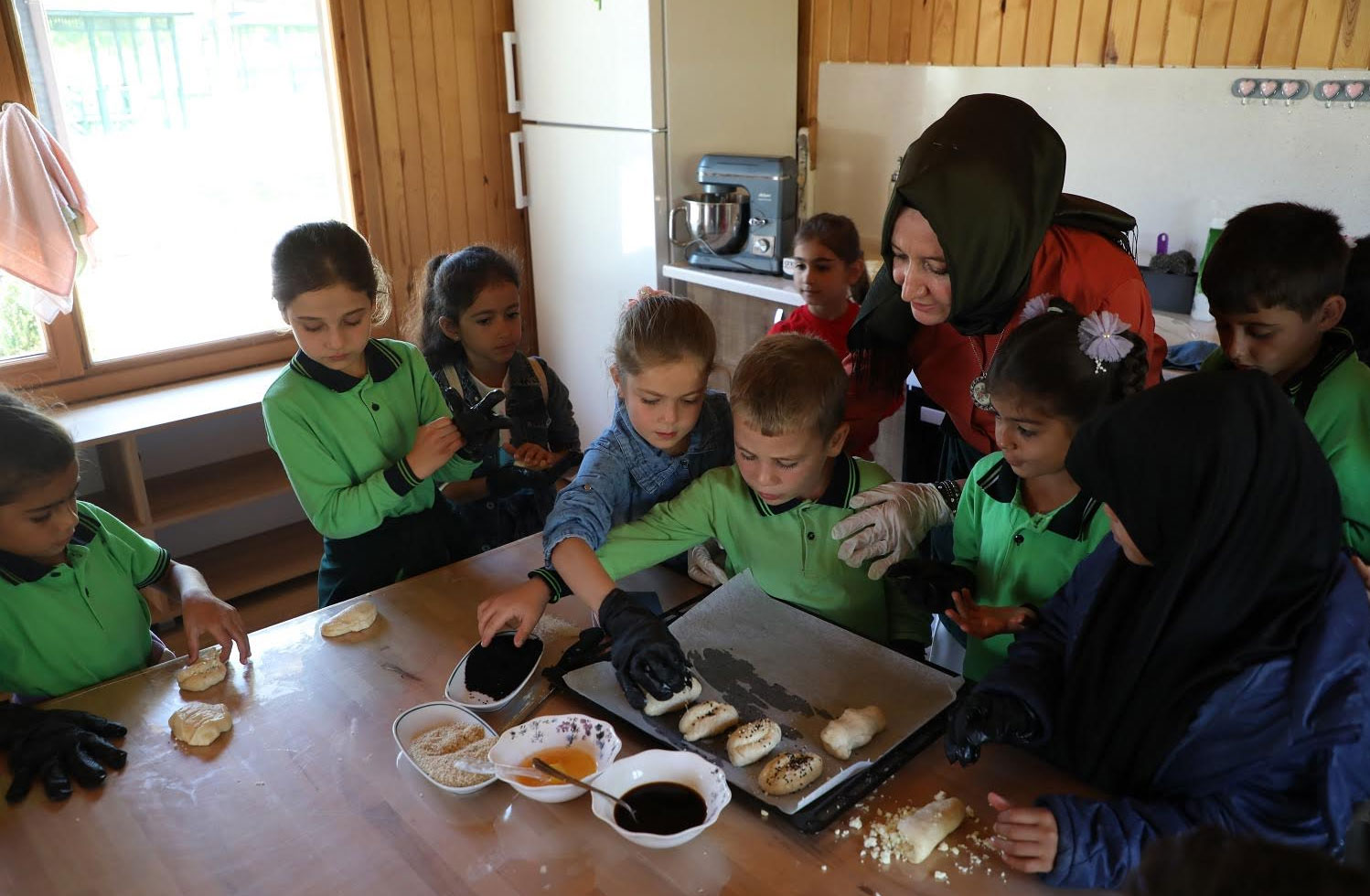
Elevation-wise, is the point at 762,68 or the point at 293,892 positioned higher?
the point at 762,68

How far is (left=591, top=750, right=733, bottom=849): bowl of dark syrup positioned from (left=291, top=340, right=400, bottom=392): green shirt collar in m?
0.97

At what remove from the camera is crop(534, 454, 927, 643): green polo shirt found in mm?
1565

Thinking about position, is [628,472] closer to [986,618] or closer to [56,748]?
[986,618]

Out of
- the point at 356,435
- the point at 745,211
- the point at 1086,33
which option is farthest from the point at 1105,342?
the point at 745,211

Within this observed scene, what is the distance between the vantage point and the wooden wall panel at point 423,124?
3504 millimetres

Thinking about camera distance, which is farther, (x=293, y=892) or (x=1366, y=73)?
(x=1366, y=73)

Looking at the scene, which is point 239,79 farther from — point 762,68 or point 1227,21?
point 1227,21

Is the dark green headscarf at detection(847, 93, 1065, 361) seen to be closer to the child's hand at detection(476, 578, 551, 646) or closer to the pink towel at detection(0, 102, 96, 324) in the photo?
the child's hand at detection(476, 578, 551, 646)

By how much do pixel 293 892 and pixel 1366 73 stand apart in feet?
9.48

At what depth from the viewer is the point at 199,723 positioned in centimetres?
127

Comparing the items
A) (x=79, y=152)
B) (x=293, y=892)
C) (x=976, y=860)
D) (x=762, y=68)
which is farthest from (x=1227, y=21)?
(x=79, y=152)

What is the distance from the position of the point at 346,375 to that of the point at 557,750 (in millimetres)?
916

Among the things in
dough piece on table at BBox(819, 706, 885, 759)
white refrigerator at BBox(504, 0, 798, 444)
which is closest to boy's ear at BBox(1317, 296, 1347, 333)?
dough piece on table at BBox(819, 706, 885, 759)

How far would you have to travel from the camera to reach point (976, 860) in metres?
1.04
